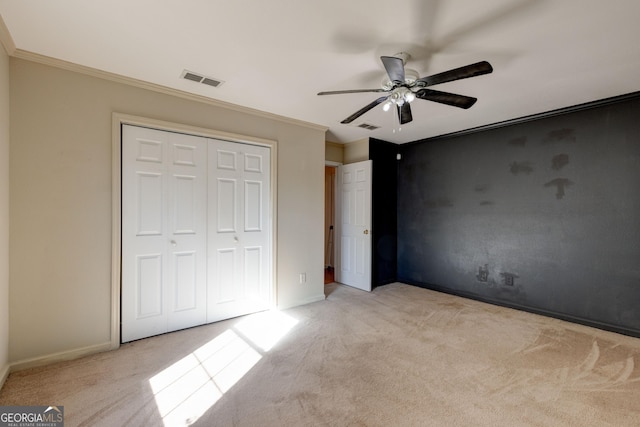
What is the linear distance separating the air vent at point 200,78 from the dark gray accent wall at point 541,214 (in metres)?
3.48

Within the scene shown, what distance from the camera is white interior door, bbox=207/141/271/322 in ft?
10.6

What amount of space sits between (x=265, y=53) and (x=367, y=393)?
2.71 metres

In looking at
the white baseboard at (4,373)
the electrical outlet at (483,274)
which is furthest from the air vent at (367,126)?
the white baseboard at (4,373)

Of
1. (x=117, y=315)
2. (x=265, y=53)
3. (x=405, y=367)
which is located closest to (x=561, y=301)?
(x=405, y=367)

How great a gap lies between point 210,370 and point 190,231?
1.42m

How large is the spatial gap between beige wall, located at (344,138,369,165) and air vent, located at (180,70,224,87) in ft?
8.71

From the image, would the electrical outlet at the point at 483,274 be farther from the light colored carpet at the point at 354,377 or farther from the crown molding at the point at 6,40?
the crown molding at the point at 6,40

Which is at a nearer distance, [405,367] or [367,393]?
[367,393]

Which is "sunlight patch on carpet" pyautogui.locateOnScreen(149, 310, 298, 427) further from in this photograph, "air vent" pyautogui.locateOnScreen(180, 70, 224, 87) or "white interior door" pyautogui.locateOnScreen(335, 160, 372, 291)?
"air vent" pyautogui.locateOnScreen(180, 70, 224, 87)

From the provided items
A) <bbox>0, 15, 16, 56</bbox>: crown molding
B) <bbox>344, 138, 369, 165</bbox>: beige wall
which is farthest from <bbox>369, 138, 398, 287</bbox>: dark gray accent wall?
<bbox>0, 15, 16, 56</bbox>: crown molding

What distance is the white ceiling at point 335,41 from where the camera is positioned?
1.76 meters

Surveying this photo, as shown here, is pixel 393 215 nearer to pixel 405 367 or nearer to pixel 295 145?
pixel 295 145

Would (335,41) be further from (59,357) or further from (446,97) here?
(59,357)

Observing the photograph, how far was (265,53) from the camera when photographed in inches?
88.7
